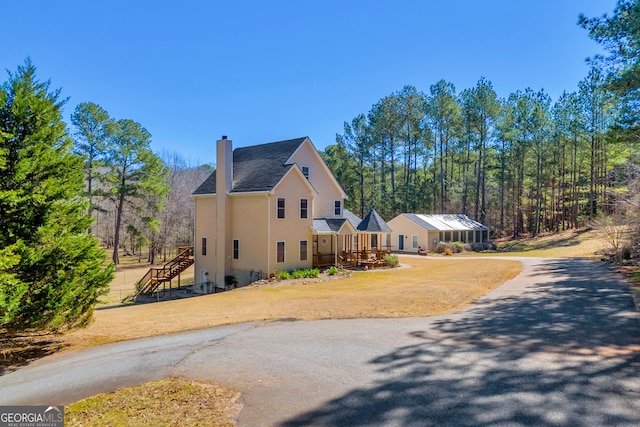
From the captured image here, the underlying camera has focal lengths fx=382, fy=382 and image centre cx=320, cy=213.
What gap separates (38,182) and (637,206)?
20.6 m

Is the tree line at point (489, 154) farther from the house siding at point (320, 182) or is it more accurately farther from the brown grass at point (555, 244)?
the house siding at point (320, 182)

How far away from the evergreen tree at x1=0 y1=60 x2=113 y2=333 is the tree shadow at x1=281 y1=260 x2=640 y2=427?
700cm

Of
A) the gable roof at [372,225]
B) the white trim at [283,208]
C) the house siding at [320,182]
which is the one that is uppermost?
the house siding at [320,182]

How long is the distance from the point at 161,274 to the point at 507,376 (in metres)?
27.7

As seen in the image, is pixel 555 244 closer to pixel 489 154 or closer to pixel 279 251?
pixel 489 154

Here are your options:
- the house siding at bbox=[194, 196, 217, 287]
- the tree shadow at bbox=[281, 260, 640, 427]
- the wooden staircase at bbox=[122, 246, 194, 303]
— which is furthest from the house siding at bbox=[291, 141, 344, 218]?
the tree shadow at bbox=[281, 260, 640, 427]

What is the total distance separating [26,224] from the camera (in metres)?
8.68

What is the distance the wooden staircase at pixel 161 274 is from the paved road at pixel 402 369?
56.7 feet

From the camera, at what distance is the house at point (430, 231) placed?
40.5 m

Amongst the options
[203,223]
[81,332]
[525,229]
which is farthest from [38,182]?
[525,229]

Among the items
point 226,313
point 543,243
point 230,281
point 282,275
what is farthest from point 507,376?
point 543,243

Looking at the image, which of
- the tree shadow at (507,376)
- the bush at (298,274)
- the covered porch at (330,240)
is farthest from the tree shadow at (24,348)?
the covered porch at (330,240)

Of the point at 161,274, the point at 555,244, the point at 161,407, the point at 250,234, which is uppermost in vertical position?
the point at 250,234

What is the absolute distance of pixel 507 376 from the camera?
605cm
